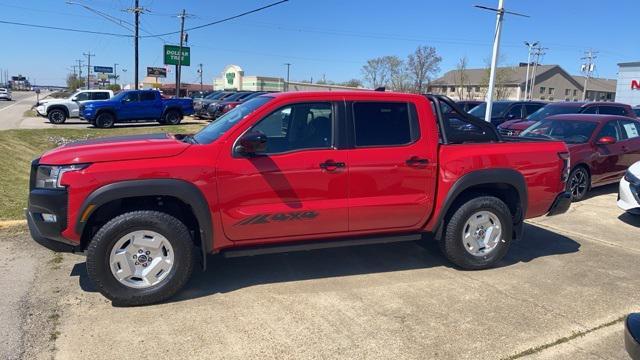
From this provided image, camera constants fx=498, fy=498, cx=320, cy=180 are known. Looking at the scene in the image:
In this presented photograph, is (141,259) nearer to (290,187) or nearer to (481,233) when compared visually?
(290,187)

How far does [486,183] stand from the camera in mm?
5062

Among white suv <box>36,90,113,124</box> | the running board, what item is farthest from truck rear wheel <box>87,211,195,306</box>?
white suv <box>36,90,113,124</box>

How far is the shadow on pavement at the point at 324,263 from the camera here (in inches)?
185

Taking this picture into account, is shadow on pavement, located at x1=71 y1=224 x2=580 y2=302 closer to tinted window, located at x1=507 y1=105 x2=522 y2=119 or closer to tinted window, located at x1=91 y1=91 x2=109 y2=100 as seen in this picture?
tinted window, located at x1=507 y1=105 x2=522 y2=119

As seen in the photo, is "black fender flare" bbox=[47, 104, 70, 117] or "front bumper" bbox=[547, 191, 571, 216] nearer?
"front bumper" bbox=[547, 191, 571, 216]

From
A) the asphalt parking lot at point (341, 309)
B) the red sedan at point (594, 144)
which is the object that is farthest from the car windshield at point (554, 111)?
the asphalt parking lot at point (341, 309)

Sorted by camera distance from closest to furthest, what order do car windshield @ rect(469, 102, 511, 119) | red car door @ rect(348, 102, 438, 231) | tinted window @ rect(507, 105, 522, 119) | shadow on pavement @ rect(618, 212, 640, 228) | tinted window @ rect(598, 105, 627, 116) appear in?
red car door @ rect(348, 102, 438, 231)
shadow on pavement @ rect(618, 212, 640, 228)
tinted window @ rect(598, 105, 627, 116)
tinted window @ rect(507, 105, 522, 119)
car windshield @ rect(469, 102, 511, 119)

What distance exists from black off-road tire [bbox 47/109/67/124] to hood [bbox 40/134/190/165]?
22.7m

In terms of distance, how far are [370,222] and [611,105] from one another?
1297 cm

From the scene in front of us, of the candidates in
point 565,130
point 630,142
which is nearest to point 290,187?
point 565,130

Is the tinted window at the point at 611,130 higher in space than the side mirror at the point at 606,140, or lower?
higher

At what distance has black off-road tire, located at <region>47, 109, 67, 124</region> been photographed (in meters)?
24.2

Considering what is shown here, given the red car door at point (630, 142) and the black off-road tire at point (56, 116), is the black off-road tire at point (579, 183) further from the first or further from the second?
the black off-road tire at point (56, 116)

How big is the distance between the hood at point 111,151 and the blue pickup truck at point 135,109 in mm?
19521
